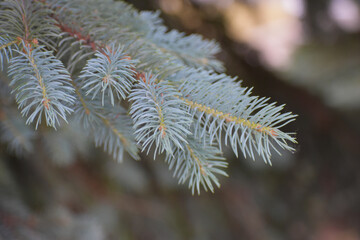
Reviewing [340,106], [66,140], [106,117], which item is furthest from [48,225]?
[340,106]

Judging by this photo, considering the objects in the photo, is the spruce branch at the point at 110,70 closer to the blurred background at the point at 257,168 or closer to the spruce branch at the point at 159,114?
the spruce branch at the point at 159,114

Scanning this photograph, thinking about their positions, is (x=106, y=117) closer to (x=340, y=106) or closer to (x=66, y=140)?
(x=66, y=140)

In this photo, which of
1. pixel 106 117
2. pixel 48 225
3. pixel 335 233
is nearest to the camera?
pixel 106 117

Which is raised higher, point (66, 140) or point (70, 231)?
point (66, 140)

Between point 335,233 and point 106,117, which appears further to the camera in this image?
point 335,233

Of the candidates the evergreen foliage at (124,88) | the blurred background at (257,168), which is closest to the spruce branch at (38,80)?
the evergreen foliage at (124,88)

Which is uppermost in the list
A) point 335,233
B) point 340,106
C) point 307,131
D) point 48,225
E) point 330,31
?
point 330,31
